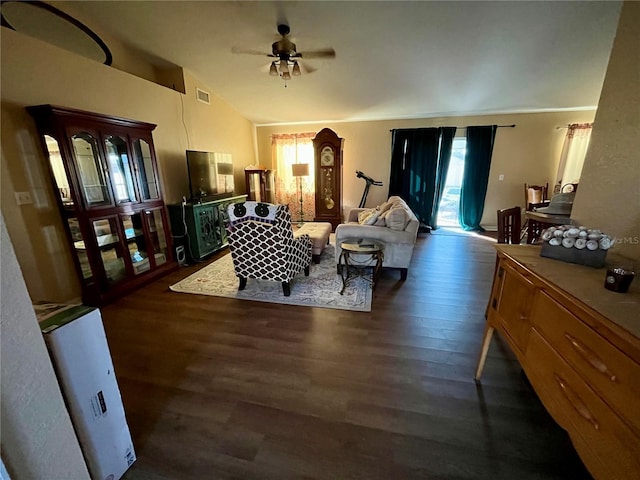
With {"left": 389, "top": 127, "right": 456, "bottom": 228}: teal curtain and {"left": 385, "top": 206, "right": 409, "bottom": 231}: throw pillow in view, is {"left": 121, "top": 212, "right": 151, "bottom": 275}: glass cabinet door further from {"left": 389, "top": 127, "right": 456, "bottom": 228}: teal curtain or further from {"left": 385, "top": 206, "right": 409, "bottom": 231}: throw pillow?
{"left": 389, "top": 127, "right": 456, "bottom": 228}: teal curtain

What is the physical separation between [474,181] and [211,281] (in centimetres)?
517

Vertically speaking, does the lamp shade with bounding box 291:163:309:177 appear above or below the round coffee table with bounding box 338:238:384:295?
above

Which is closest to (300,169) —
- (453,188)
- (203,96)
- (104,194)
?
(203,96)

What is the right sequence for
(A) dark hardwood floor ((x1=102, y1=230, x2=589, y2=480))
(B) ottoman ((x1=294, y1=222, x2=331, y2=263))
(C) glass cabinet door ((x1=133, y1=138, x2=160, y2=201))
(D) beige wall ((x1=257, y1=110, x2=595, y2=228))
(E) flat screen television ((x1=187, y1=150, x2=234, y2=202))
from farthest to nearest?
1. (D) beige wall ((x1=257, y1=110, x2=595, y2=228))
2. (E) flat screen television ((x1=187, y1=150, x2=234, y2=202))
3. (B) ottoman ((x1=294, y1=222, x2=331, y2=263))
4. (C) glass cabinet door ((x1=133, y1=138, x2=160, y2=201))
5. (A) dark hardwood floor ((x1=102, y1=230, x2=589, y2=480))

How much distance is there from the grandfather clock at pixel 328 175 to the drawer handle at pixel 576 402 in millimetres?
4485

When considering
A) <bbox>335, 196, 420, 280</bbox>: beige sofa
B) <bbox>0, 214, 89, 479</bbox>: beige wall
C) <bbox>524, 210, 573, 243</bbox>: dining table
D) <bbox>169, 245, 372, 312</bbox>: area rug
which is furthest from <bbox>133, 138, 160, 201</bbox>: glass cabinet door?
<bbox>524, 210, 573, 243</bbox>: dining table

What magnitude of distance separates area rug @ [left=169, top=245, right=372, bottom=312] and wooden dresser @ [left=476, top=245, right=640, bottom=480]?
1.39 meters

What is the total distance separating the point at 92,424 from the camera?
1.01 m

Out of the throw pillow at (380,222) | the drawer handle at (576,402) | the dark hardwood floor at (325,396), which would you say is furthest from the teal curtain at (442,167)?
the drawer handle at (576,402)

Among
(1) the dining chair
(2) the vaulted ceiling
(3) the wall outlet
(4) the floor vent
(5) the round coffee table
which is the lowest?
(5) the round coffee table

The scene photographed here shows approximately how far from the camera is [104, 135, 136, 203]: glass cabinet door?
2.64m

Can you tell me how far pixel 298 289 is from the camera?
2816 millimetres

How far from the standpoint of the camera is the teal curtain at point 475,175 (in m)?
4.98

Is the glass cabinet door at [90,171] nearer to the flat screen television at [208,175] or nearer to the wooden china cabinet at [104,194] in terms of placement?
the wooden china cabinet at [104,194]
